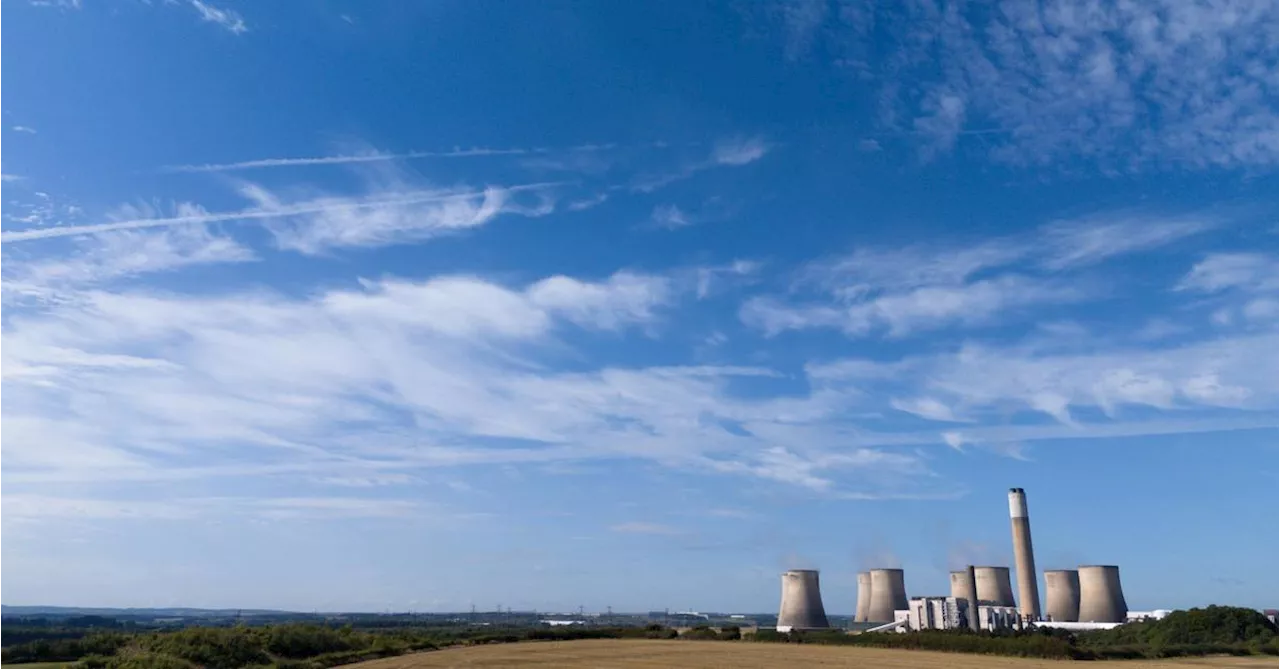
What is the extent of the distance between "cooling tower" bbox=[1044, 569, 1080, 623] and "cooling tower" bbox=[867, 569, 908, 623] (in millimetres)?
20035

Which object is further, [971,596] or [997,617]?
[971,596]

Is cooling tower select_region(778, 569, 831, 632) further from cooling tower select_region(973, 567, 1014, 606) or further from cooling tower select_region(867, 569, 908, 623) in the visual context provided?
cooling tower select_region(973, 567, 1014, 606)

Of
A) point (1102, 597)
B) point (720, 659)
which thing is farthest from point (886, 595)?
point (720, 659)

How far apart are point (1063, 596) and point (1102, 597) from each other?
21.0ft

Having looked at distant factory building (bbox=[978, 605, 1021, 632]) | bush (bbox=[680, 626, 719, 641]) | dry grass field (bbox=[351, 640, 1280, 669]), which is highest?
distant factory building (bbox=[978, 605, 1021, 632])

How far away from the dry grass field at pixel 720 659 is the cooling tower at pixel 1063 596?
41469 millimetres

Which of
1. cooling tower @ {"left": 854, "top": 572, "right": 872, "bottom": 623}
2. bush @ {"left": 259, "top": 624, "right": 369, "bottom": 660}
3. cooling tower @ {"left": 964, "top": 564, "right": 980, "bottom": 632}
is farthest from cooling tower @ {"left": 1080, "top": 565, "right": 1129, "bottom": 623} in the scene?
bush @ {"left": 259, "top": 624, "right": 369, "bottom": 660}

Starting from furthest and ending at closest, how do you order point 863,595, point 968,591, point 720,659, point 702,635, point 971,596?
1. point 863,595
2. point 968,591
3. point 971,596
4. point 702,635
5. point 720,659

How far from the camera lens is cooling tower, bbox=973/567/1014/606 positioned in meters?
120

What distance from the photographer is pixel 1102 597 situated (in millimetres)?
104938

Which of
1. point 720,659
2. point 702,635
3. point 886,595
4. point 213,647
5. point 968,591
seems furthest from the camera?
point 886,595

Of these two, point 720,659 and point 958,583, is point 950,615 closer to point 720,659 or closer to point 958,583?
point 958,583

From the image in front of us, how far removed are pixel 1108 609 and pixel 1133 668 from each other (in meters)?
49.1

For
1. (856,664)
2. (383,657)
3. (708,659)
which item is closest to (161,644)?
(383,657)
